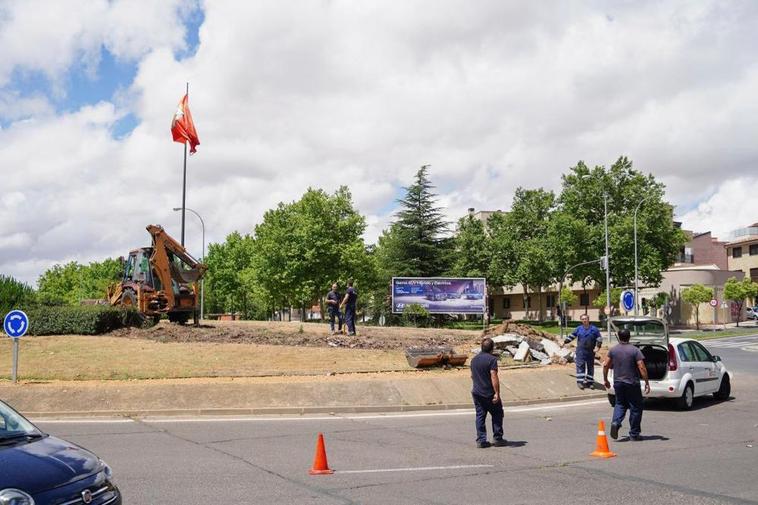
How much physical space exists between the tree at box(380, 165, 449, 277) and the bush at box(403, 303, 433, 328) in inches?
541

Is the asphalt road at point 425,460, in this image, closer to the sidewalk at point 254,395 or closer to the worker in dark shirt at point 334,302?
the sidewalk at point 254,395

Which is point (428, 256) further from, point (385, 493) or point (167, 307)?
point (385, 493)

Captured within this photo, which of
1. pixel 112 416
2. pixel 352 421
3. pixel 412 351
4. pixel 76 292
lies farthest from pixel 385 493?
pixel 76 292

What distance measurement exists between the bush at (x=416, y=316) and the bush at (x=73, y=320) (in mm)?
20733

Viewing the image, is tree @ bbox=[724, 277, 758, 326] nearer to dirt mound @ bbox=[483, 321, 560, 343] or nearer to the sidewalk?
dirt mound @ bbox=[483, 321, 560, 343]

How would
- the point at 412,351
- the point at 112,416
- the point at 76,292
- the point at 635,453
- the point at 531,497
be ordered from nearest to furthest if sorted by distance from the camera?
the point at 531,497 < the point at 635,453 < the point at 112,416 < the point at 412,351 < the point at 76,292

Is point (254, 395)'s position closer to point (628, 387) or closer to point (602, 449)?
point (628, 387)

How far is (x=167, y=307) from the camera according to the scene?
29484mm

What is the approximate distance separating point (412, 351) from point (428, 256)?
133 ft

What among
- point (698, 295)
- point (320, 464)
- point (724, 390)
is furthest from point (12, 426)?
point (698, 295)

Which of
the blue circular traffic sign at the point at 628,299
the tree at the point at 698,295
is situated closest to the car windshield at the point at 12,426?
the blue circular traffic sign at the point at 628,299

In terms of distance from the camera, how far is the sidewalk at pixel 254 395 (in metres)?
15.4

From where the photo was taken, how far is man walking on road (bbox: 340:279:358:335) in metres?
24.8

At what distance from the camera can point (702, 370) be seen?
16047 millimetres
